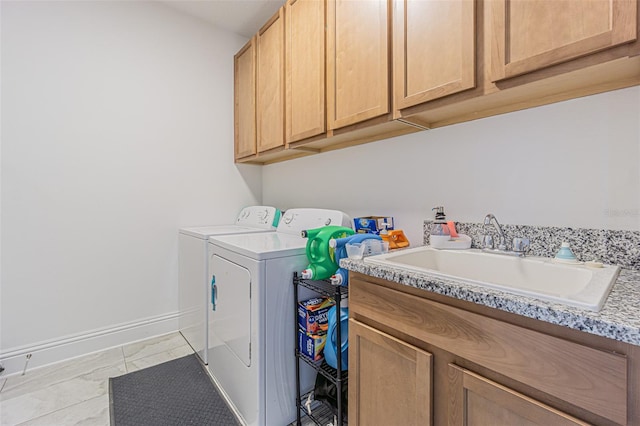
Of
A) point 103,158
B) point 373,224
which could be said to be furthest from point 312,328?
point 103,158

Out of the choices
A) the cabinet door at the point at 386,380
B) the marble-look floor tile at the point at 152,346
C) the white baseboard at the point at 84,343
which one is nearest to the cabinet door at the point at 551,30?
the cabinet door at the point at 386,380

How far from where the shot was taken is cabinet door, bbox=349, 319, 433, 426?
33.4 inches

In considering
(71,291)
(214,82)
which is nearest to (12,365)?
(71,291)

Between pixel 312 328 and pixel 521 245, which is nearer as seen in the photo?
pixel 521 245

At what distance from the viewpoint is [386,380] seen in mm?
968

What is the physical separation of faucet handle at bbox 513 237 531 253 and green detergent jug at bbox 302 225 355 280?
0.74 m

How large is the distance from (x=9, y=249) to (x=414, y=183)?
2592 mm

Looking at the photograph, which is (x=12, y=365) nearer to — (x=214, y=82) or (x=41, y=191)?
(x=41, y=191)

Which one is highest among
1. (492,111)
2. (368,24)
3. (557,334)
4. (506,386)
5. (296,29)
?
(296,29)

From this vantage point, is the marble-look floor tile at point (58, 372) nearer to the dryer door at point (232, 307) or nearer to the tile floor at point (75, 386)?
the tile floor at point (75, 386)

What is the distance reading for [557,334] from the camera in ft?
2.01

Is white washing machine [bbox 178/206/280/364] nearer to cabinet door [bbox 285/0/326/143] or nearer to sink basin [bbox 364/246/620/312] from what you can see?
cabinet door [bbox 285/0/326/143]

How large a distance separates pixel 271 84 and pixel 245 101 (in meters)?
0.50

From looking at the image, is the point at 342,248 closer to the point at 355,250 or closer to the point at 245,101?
the point at 355,250
